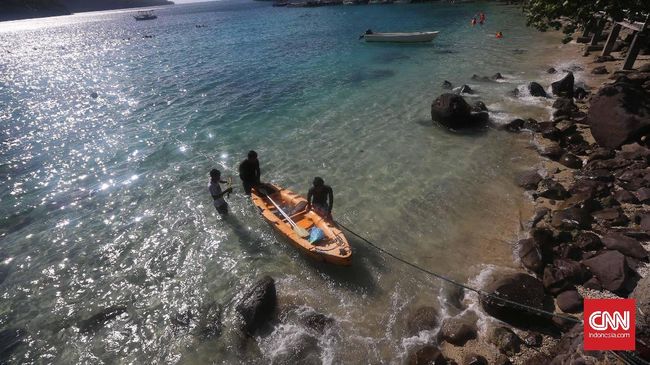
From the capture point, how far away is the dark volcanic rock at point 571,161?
1341cm

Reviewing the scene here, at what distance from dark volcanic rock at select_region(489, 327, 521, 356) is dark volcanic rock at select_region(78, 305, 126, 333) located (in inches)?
394

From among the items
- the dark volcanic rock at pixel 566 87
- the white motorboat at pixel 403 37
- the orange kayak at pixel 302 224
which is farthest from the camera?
the white motorboat at pixel 403 37

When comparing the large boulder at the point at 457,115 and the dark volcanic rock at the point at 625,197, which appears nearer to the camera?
the dark volcanic rock at the point at 625,197

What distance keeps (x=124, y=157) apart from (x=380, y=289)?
629 inches

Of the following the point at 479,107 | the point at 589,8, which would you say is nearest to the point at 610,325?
the point at 479,107

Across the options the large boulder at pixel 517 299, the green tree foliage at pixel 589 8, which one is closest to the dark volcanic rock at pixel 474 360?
the large boulder at pixel 517 299

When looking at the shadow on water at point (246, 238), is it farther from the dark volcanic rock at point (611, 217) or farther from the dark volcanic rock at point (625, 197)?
the dark volcanic rock at point (625, 197)

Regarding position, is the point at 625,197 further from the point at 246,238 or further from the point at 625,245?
the point at 246,238

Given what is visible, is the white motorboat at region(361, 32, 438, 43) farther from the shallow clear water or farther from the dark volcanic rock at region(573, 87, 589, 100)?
the dark volcanic rock at region(573, 87, 589, 100)

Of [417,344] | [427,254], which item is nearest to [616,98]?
[427,254]

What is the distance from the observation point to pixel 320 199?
38.0 feet

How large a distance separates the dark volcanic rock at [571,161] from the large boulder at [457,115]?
501 centimetres

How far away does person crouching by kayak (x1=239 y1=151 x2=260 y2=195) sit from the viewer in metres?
12.8

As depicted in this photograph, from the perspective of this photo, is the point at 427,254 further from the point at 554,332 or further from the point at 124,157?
the point at 124,157
